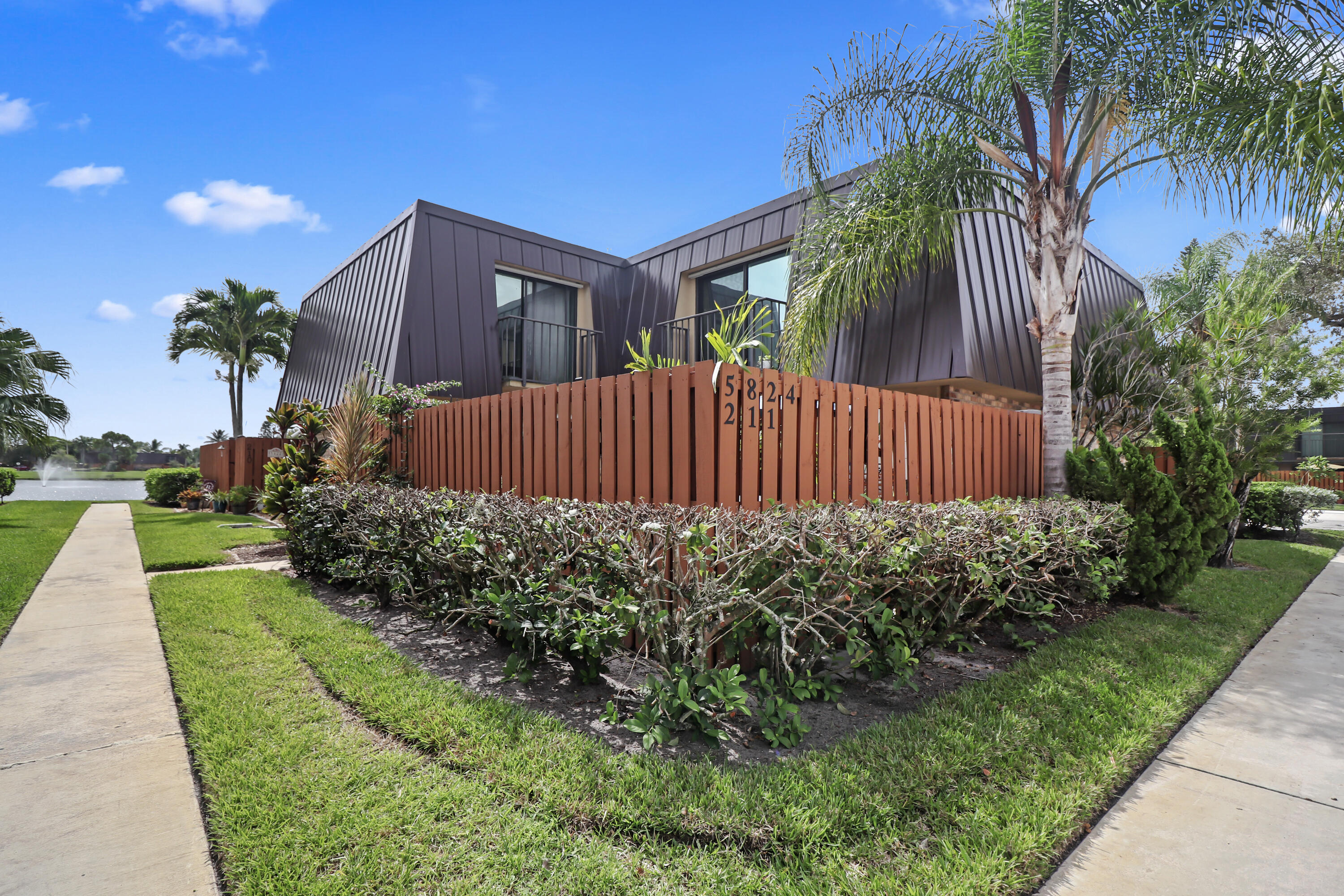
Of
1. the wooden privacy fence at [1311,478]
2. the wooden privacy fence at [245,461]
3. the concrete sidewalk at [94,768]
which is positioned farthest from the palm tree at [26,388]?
the wooden privacy fence at [1311,478]

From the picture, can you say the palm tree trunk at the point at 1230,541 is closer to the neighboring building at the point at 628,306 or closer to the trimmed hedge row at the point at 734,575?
the neighboring building at the point at 628,306

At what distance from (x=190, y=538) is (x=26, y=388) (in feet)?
27.5

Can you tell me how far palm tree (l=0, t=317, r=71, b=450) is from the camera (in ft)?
41.4

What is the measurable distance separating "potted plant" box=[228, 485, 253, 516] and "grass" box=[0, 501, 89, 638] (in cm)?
262

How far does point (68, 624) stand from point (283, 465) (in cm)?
401

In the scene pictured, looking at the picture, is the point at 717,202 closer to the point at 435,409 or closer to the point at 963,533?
the point at 435,409

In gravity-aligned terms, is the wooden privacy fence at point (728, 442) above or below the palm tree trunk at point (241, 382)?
below

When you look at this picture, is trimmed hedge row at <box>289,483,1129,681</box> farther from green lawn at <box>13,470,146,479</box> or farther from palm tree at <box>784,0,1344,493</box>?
green lawn at <box>13,470,146,479</box>

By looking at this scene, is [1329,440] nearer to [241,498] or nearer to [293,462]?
[293,462]

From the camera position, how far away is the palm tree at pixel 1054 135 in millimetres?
5148

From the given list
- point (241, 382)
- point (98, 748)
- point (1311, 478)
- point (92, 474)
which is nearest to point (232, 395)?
point (241, 382)

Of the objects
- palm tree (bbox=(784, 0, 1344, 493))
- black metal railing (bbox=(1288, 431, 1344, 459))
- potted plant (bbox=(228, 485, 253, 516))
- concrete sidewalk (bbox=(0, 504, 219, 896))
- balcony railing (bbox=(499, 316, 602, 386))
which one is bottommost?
concrete sidewalk (bbox=(0, 504, 219, 896))

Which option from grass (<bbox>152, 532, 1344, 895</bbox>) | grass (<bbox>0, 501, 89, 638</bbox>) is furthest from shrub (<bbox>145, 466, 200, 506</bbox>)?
grass (<bbox>152, 532, 1344, 895</bbox>)

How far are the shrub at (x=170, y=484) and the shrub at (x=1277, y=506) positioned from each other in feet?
81.7
